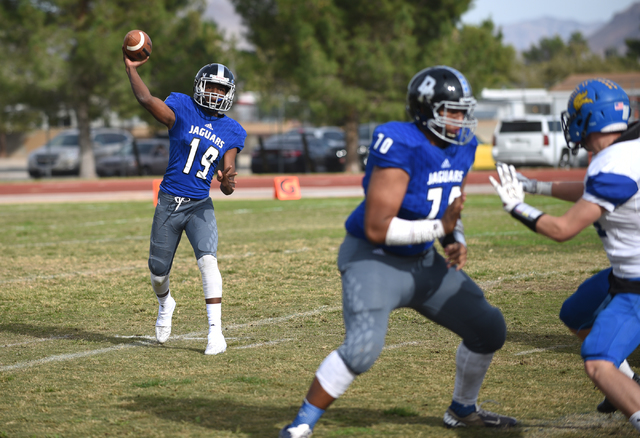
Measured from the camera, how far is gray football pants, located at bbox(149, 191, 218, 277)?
19.4ft

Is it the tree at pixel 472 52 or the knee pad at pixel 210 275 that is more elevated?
the tree at pixel 472 52

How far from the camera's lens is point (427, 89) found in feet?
12.3

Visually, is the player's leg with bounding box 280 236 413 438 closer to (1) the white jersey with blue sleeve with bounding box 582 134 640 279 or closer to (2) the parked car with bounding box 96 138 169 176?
(1) the white jersey with blue sleeve with bounding box 582 134 640 279

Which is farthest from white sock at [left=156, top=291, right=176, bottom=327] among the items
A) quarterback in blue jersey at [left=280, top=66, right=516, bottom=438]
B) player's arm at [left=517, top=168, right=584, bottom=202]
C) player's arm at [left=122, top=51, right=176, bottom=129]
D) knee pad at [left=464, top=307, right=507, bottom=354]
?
player's arm at [left=517, top=168, right=584, bottom=202]

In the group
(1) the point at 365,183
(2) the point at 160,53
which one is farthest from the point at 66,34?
(1) the point at 365,183

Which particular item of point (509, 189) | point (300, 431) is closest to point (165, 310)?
point (300, 431)

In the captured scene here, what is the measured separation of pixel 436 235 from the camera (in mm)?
3709

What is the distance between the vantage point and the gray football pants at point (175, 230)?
19.4 feet

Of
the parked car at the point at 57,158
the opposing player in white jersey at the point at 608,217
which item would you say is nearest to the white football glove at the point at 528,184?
the opposing player in white jersey at the point at 608,217

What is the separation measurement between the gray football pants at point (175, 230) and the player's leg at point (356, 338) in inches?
93.6

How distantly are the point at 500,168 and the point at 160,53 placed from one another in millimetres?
25474

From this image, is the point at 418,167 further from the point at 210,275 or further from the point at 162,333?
the point at 162,333

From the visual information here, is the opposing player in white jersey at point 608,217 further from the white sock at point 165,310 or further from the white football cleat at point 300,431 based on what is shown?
the white sock at point 165,310

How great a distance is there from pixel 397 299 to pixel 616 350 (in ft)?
3.38
